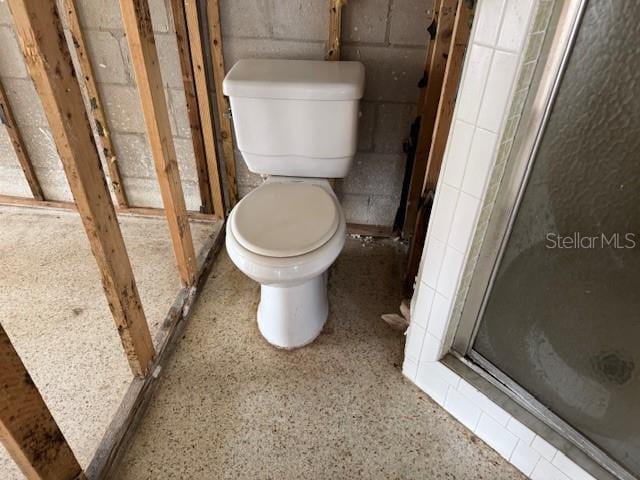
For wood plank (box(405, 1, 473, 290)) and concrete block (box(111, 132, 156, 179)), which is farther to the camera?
concrete block (box(111, 132, 156, 179))

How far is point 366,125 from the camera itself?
1.87 m

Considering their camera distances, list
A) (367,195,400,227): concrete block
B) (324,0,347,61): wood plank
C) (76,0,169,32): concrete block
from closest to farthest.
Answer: (324,0,347,61): wood plank → (76,0,169,32): concrete block → (367,195,400,227): concrete block

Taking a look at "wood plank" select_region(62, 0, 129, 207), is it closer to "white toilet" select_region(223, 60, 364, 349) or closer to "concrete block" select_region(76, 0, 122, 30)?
"concrete block" select_region(76, 0, 122, 30)

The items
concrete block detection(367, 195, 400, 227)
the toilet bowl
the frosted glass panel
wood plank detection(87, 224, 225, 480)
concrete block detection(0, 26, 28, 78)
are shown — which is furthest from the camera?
concrete block detection(367, 195, 400, 227)

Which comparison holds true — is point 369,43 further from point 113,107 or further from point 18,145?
point 18,145

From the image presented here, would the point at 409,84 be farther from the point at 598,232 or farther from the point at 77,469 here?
the point at 77,469

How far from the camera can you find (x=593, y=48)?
2.70 ft

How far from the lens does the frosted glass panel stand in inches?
32.2

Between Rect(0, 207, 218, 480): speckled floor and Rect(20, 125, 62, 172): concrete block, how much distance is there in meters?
0.23

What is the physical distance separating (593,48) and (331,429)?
117 cm

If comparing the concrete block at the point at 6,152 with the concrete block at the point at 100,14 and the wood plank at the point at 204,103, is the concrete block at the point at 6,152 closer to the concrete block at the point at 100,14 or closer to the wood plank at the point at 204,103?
the concrete block at the point at 100,14

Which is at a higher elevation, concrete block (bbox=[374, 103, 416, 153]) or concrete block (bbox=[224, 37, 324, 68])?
concrete block (bbox=[224, 37, 324, 68])

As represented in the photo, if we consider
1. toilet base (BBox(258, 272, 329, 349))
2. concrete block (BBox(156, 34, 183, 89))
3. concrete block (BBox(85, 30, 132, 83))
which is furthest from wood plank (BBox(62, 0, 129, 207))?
toilet base (BBox(258, 272, 329, 349))

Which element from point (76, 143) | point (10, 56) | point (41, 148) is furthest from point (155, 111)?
point (41, 148)
